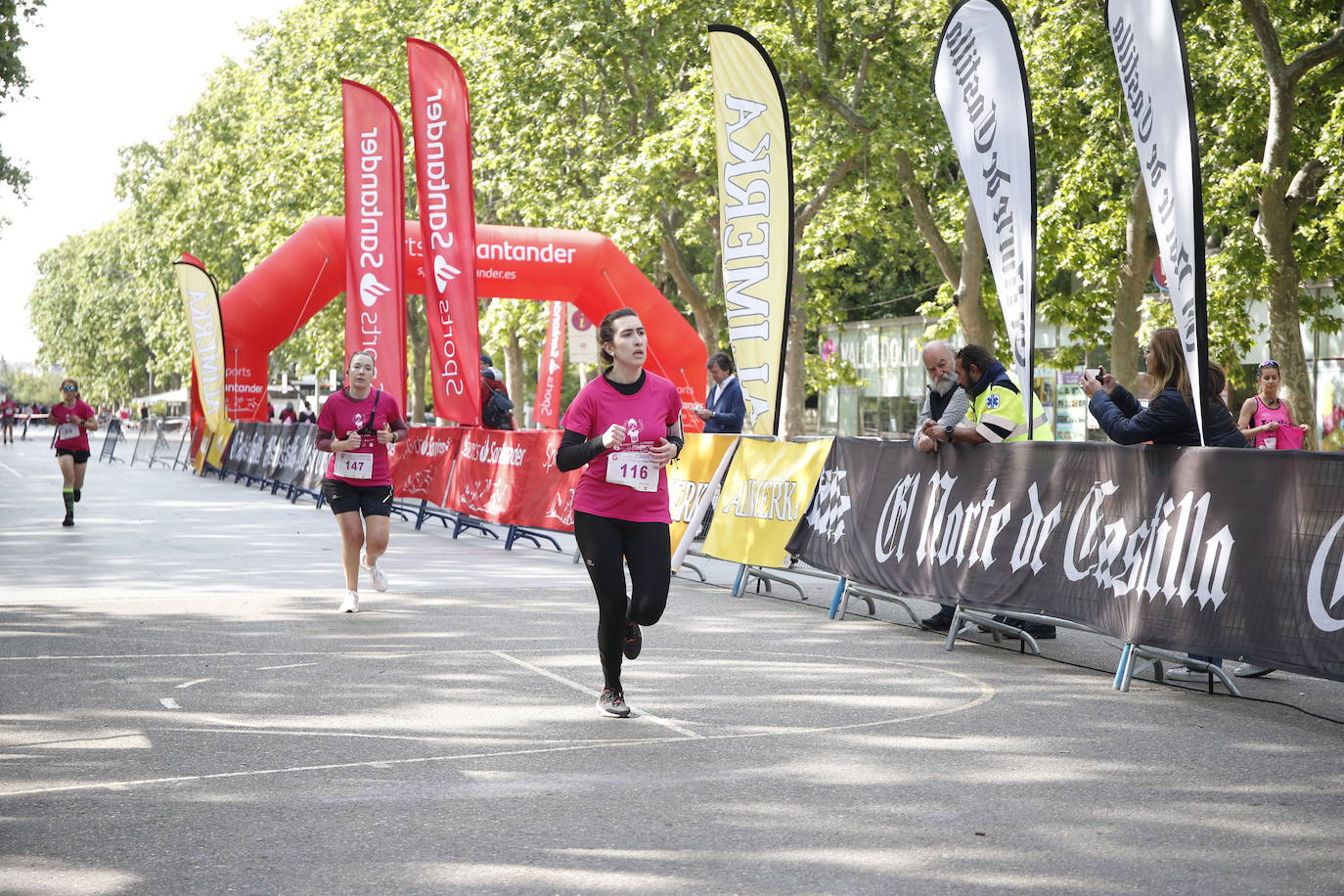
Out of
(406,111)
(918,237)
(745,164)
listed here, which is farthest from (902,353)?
(745,164)

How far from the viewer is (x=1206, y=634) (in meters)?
7.73

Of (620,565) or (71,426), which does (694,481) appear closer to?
(620,565)

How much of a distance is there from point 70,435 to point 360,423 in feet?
31.7

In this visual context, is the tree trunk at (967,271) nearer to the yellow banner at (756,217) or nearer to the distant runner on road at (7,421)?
the yellow banner at (756,217)

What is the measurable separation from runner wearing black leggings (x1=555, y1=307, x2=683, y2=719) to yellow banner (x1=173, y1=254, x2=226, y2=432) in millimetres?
23613

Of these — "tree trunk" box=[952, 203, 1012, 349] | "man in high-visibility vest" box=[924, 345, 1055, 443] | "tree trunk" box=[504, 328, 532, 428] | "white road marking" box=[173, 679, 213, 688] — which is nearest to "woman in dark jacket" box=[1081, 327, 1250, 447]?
"man in high-visibility vest" box=[924, 345, 1055, 443]

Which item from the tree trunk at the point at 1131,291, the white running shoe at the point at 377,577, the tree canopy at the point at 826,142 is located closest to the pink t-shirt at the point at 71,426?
the white running shoe at the point at 377,577

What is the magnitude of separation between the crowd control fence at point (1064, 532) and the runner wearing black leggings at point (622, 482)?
264 cm

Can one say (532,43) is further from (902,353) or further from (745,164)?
(902,353)

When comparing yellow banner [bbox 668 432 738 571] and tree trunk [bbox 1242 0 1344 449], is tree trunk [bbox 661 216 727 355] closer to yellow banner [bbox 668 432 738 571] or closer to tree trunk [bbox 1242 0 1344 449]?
tree trunk [bbox 1242 0 1344 449]

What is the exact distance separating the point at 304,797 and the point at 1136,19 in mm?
6489

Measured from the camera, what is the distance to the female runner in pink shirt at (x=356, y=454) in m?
11.6

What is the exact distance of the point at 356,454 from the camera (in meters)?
11.6

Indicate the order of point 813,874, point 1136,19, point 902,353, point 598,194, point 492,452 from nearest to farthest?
1. point 813,874
2. point 1136,19
3. point 492,452
4. point 598,194
5. point 902,353
